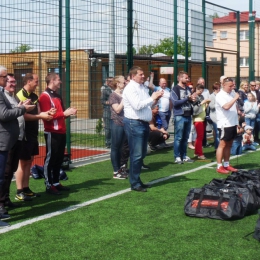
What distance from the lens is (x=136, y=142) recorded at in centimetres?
827

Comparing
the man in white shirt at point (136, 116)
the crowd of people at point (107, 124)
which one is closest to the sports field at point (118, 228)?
the crowd of people at point (107, 124)

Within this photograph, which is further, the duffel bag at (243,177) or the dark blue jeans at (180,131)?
the dark blue jeans at (180,131)

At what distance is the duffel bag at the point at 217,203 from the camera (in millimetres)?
6616

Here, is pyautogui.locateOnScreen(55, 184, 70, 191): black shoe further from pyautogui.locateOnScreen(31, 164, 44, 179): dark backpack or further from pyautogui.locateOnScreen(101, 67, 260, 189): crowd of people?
pyautogui.locateOnScreen(31, 164, 44, 179): dark backpack

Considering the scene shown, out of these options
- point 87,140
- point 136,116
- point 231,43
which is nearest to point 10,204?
point 136,116

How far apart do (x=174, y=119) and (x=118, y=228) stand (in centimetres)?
533

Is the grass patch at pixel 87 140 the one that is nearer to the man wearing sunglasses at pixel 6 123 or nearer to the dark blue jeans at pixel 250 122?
the dark blue jeans at pixel 250 122

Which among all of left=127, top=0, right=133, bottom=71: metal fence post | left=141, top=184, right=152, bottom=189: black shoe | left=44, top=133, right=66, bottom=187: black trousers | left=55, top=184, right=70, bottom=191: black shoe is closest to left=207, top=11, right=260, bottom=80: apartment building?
left=127, top=0, right=133, bottom=71: metal fence post

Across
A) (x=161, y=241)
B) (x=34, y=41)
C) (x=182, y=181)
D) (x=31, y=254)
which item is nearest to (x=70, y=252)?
(x=31, y=254)

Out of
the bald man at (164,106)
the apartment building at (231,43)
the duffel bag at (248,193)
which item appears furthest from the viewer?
the apartment building at (231,43)

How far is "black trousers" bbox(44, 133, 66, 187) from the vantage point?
805 cm

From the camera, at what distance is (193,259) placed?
17.0ft

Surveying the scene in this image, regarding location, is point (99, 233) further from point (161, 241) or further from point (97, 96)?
point (97, 96)

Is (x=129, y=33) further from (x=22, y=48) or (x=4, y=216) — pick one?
(x=4, y=216)
